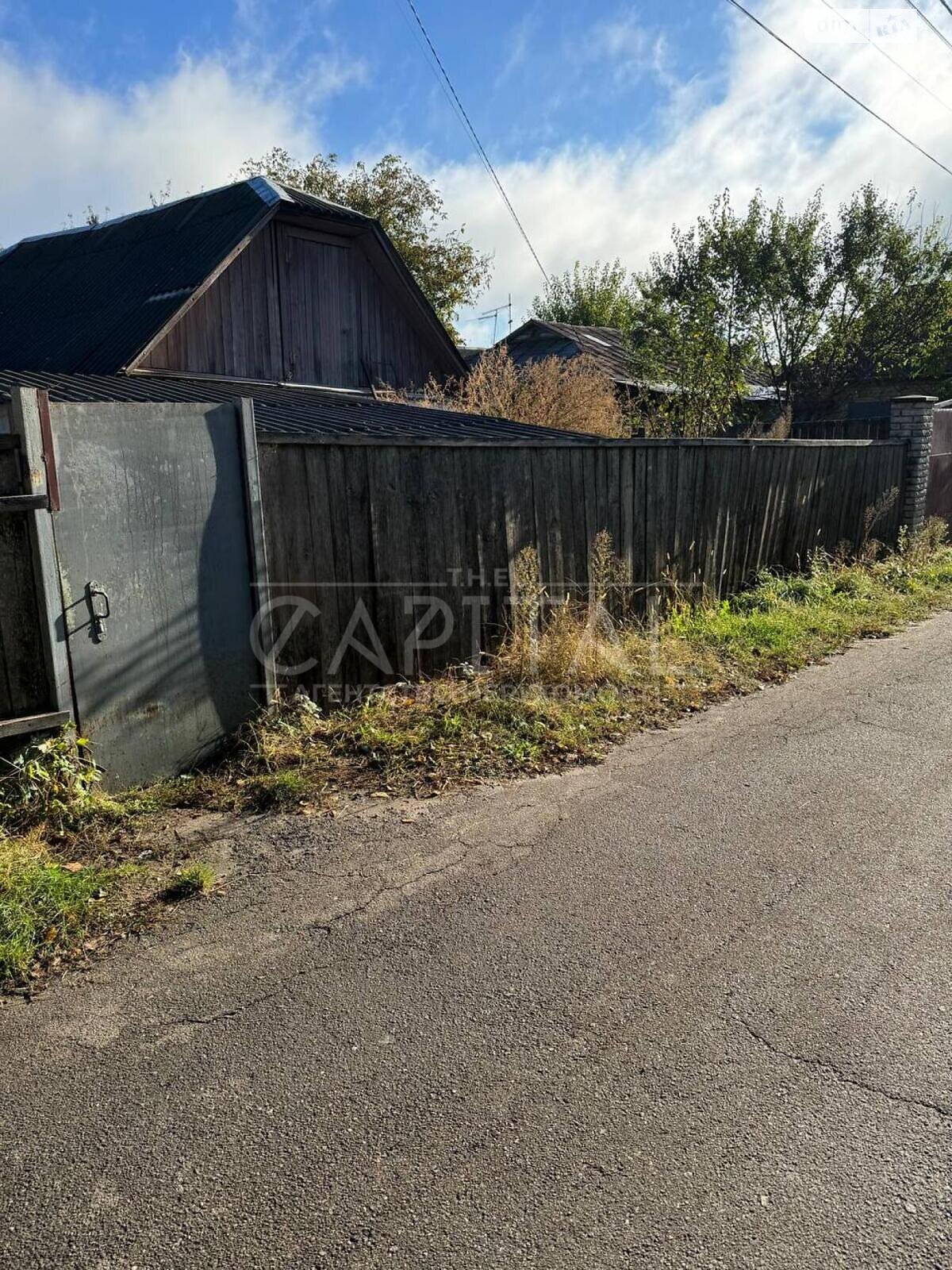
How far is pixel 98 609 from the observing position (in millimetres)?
4309

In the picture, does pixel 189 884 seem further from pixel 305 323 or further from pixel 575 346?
pixel 575 346

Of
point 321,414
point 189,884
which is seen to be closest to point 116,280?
point 321,414

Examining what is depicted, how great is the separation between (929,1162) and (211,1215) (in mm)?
1780

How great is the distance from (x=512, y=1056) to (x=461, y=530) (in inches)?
165

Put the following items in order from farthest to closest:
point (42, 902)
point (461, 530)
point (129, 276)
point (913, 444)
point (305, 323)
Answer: point (305, 323) → point (129, 276) → point (913, 444) → point (461, 530) → point (42, 902)

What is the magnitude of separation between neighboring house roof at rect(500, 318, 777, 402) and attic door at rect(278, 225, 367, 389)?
7.85 metres

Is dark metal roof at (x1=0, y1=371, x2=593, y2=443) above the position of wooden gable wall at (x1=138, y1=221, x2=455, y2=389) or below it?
below

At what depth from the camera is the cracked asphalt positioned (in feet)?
6.59

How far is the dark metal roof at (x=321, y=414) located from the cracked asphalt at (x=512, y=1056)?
9.79 feet

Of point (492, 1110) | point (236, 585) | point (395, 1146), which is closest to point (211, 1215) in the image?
point (395, 1146)

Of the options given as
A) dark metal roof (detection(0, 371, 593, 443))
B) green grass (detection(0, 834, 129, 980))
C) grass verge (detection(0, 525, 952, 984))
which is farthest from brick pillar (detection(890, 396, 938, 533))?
green grass (detection(0, 834, 129, 980))

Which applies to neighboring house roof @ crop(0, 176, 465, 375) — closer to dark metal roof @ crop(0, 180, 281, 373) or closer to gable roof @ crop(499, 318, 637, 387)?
dark metal roof @ crop(0, 180, 281, 373)

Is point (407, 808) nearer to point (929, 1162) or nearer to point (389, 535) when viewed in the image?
point (389, 535)

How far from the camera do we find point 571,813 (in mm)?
4383
